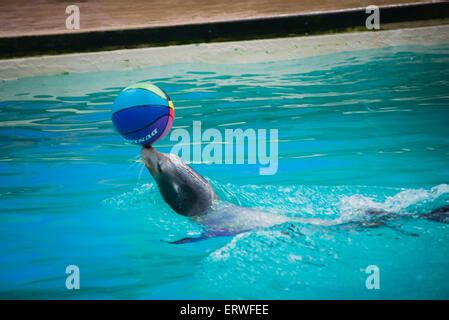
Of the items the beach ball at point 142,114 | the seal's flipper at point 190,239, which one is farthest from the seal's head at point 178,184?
the seal's flipper at point 190,239

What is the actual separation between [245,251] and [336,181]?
5.57 ft

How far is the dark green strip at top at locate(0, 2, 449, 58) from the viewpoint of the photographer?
9.59 m

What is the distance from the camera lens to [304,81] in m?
8.61

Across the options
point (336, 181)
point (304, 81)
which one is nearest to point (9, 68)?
point (304, 81)

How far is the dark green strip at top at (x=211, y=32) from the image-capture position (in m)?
9.59

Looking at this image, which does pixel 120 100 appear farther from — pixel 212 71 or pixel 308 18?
pixel 308 18

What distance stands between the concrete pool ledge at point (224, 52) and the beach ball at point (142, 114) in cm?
566

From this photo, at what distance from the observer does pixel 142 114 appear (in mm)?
3945
